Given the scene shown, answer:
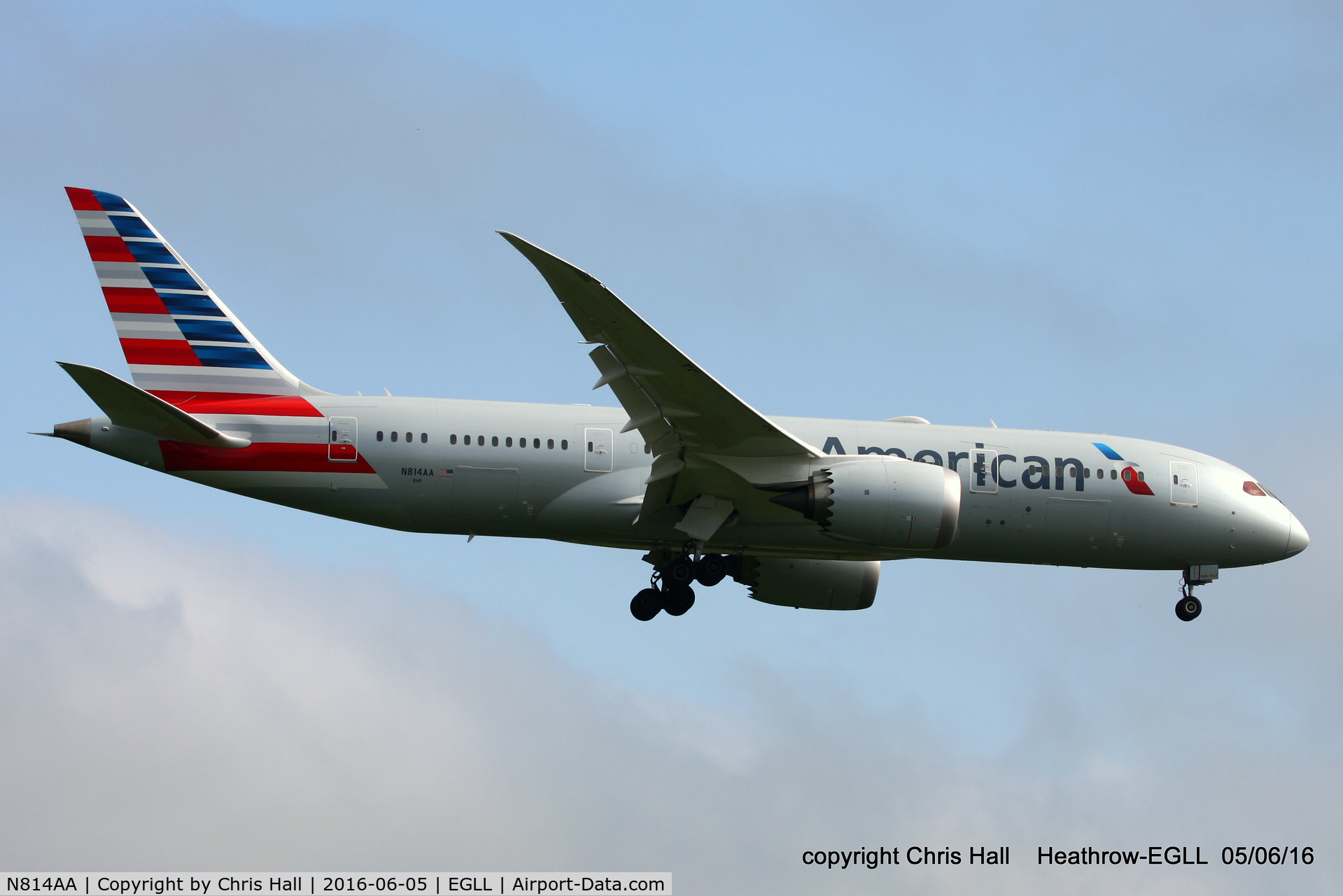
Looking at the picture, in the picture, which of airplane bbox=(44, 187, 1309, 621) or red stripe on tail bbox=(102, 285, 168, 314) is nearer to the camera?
airplane bbox=(44, 187, 1309, 621)

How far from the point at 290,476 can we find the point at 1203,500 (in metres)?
17.2

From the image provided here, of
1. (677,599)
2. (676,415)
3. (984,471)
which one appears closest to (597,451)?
(676,415)

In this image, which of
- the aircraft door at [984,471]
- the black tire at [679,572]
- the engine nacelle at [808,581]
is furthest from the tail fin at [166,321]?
the aircraft door at [984,471]

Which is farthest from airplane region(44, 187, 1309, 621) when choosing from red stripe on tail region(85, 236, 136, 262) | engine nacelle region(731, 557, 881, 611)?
engine nacelle region(731, 557, 881, 611)

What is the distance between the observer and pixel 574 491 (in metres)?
24.6

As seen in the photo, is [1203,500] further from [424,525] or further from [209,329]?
[209,329]

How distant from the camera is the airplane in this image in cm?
2328

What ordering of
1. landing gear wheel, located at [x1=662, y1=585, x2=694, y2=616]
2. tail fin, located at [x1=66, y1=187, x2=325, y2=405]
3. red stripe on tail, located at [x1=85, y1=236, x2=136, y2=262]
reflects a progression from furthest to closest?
landing gear wheel, located at [x1=662, y1=585, x2=694, y2=616] → red stripe on tail, located at [x1=85, y1=236, x2=136, y2=262] → tail fin, located at [x1=66, y1=187, x2=325, y2=405]

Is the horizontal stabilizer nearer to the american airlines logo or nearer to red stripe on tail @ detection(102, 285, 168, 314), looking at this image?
red stripe on tail @ detection(102, 285, 168, 314)

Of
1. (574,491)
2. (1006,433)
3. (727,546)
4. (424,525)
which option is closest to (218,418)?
(424,525)

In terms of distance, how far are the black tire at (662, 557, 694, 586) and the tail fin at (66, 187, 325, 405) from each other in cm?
727

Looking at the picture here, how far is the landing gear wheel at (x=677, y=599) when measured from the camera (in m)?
26.5

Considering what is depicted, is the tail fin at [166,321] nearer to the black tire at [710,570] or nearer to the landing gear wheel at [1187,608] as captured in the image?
the black tire at [710,570]

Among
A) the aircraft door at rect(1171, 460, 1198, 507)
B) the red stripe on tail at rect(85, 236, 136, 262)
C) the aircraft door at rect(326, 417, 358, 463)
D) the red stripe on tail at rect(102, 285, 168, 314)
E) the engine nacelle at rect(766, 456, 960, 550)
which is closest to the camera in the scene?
the engine nacelle at rect(766, 456, 960, 550)
